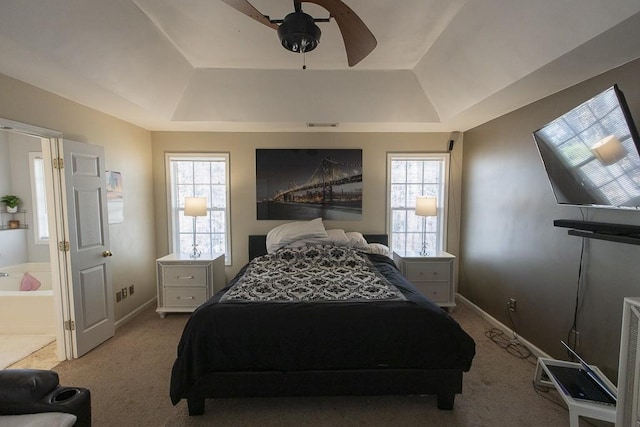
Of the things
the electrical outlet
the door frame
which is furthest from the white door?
Answer: the electrical outlet

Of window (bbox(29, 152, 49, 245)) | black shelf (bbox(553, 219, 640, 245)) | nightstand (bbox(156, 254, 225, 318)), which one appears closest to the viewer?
black shelf (bbox(553, 219, 640, 245))

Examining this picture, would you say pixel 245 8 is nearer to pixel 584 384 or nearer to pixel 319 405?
pixel 319 405

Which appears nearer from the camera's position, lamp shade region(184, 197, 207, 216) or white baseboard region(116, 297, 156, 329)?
white baseboard region(116, 297, 156, 329)

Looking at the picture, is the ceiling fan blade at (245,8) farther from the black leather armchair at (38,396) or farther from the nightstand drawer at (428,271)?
the nightstand drawer at (428,271)

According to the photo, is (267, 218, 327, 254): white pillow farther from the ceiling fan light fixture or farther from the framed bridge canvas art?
the ceiling fan light fixture

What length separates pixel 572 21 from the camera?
153 cm

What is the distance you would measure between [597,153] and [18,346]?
507 centimetres

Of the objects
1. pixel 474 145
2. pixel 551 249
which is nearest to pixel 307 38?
pixel 551 249

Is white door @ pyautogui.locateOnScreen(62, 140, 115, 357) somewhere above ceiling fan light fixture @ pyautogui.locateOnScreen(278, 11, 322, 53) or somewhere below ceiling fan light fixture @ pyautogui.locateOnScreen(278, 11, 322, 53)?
below

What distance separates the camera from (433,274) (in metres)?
3.30

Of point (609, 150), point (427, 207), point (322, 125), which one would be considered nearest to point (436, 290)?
point (427, 207)

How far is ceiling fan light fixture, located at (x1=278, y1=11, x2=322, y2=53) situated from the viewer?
145 centimetres

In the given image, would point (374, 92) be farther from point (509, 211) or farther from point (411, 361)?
point (411, 361)

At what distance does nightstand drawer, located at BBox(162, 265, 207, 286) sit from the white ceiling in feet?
5.77
